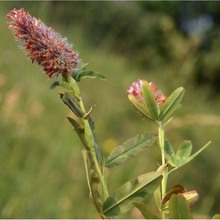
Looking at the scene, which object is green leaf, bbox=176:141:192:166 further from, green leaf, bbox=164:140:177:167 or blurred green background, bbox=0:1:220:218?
blurred green background, bbox=0:1:220:218

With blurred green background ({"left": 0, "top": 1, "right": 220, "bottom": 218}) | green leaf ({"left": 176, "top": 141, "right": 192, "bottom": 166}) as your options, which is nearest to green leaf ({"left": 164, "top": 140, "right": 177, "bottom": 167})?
green leaf ({"left": 176, "top": 141, "right": 192, "bottom": 166})

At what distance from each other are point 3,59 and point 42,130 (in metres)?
0.76

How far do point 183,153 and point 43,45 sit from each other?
0.14 m

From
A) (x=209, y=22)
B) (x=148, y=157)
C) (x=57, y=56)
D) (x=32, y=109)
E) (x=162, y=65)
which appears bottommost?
(x=148, y=157)

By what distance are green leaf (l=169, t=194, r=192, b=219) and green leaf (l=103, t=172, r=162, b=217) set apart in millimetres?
15

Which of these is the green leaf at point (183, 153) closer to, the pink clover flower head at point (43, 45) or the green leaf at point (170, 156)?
the green leaf at point (170, 156)

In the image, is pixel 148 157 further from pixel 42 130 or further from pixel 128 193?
pixel 128 193

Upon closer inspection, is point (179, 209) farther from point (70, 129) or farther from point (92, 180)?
point (70, 129)

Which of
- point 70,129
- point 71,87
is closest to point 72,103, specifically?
point 71,87

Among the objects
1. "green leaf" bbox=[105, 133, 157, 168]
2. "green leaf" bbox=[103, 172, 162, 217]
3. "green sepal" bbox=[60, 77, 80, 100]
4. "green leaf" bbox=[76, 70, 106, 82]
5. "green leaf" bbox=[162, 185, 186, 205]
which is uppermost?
"green leaf" bbox=[76, 70, 106, 82]

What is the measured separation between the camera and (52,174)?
1.69m

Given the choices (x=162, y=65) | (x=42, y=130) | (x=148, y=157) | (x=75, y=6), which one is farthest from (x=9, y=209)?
(x=162, y=65)

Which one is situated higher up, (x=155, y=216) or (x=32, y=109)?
(x=32, y=109)

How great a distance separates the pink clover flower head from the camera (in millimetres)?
332
